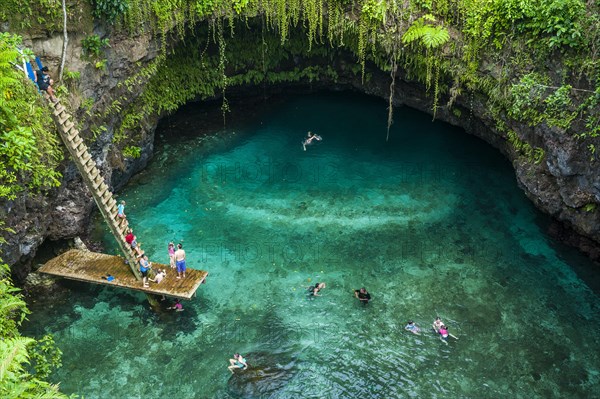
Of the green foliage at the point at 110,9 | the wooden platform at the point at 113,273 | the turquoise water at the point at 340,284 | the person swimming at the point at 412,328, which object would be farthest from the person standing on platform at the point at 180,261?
the green foliage at the point at 110,9

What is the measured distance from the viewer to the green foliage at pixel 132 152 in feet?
67.0

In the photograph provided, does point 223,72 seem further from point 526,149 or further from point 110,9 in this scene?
point 526,149

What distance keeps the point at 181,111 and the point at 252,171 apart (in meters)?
6.42

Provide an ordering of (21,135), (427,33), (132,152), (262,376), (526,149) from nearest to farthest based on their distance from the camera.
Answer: (21,135) < (262,376) < (427,33) < (526,149) < (132,152)

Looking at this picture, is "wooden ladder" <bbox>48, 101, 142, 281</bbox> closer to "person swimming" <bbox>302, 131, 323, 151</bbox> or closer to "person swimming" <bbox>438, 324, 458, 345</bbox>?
"person swimming" <bbox>438, 324, 458, 345</bbox>

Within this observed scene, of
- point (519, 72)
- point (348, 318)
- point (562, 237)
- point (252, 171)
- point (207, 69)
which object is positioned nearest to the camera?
point (348, 318)

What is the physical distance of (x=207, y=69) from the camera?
Answer: 2481 cm

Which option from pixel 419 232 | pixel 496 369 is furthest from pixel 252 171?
pixel 496 369

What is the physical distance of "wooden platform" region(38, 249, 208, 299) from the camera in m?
15.3

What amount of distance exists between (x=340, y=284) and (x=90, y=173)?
8880mm

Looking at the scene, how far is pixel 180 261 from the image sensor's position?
15492 mm

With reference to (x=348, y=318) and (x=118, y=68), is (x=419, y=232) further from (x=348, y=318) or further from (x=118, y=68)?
(x=118, y=68)

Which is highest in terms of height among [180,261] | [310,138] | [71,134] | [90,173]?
[71,134]

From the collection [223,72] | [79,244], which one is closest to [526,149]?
[223,72]
